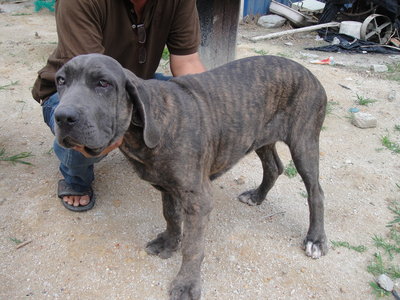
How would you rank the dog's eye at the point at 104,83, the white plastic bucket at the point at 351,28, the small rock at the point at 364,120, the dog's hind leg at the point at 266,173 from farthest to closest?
the white plastic bucket at the point at 351,28, the small rock at the point at 364,120, the dog's hind leg at the point at 266,173, the dog's eye at the point at 104,83

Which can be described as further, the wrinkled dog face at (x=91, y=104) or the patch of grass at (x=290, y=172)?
the patch of grass at (x=290, y=172)

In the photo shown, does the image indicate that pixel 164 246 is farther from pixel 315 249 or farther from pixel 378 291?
pixel 378 291

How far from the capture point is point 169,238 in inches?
118

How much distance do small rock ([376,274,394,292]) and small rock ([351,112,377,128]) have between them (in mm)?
2581

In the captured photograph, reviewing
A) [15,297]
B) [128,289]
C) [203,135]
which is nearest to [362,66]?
[203,135]

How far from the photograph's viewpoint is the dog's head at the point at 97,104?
Result: 77.2 inches

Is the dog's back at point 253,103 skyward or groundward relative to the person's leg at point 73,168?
skyward

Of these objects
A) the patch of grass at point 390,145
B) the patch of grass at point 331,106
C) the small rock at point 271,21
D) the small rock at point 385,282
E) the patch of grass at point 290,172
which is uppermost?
the small rock at point 385,282

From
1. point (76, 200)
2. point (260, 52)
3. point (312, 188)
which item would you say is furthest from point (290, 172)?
point (260, 52)

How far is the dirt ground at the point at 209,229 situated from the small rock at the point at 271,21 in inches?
242

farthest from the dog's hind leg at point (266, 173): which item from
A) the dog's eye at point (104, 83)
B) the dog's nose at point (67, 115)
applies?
the dog's nose at point (67, 115)

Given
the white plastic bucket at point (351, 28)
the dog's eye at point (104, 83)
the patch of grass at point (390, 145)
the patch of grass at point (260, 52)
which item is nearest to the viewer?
the dog's eye at point (104, 83)

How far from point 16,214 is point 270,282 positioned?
6.95ft

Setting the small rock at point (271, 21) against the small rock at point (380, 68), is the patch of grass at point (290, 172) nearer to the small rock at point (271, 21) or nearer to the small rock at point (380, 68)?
the small rock at point (380, 68)
